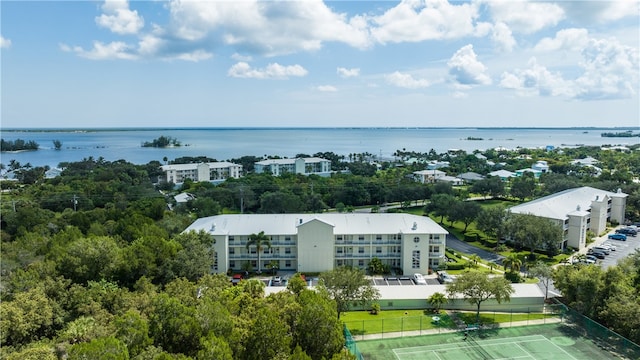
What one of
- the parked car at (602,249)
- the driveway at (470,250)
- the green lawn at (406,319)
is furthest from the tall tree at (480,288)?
the parked car at (602,249)

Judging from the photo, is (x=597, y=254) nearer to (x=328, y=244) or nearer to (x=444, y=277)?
(x=444, y=277)

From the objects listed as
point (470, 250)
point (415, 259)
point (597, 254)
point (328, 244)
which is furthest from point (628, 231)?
point (328, 244)

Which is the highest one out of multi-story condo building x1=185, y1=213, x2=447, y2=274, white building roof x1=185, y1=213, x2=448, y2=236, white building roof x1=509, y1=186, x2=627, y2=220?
white building roof x1=509, y1=186, x2=627, y2=220

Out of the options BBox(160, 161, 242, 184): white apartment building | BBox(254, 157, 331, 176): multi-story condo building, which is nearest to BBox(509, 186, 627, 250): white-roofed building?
BBox(254, 157, 331, 176): multi-story condo building

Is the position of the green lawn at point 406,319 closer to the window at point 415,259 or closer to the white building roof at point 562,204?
the window at point 415,259

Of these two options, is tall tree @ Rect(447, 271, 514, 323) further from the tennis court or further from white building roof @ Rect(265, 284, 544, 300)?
the tennis court

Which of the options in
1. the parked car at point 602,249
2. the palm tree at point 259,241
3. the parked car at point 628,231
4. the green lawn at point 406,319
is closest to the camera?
the green lawn at point 406,319
